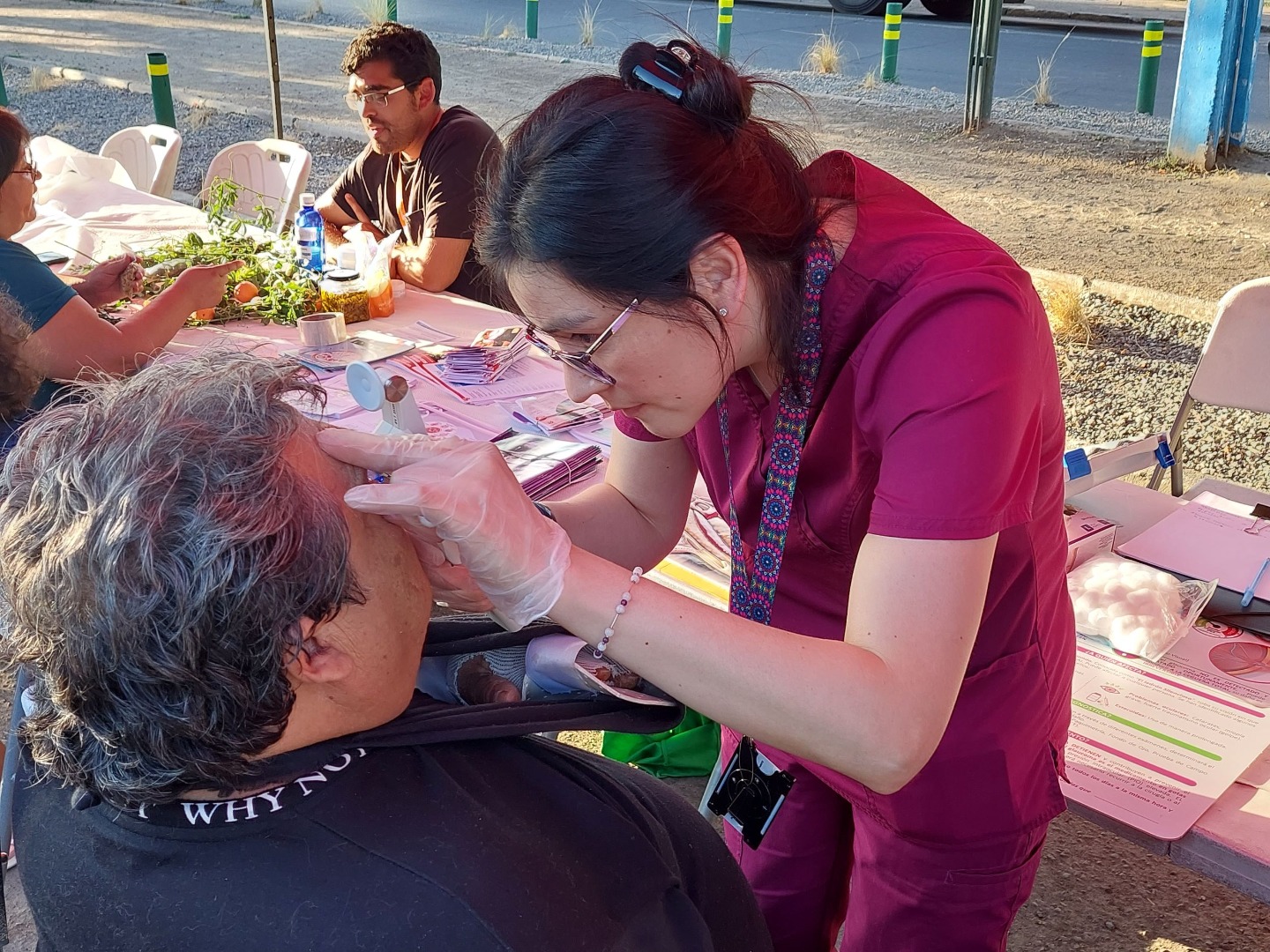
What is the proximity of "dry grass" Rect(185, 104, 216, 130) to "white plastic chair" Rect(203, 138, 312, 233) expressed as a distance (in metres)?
5.04

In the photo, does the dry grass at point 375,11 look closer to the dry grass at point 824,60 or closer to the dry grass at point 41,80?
the dry grass at point 41,80

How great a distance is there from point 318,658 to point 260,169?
4.86m

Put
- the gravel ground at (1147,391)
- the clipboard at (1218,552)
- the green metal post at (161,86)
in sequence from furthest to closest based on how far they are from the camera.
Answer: the green metal post at (161,86), the gravel ground at (1147,391), the clipboard at (1218,552)

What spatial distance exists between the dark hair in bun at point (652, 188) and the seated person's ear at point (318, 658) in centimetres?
50

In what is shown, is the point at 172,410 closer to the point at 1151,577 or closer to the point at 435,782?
the point at 435,782

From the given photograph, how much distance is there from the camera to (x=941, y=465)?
1.24 m

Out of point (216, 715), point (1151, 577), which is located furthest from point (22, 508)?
point (1151, 577)

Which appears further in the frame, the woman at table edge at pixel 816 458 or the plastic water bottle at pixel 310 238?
the plastic water bottle at pixel 310 238

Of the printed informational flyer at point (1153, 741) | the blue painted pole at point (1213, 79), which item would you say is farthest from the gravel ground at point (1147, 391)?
the printed informational flyer at point (1153, 741)

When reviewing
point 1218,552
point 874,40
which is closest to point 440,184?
point 1218,552

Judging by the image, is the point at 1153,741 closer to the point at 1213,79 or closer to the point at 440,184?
the point at 440,184

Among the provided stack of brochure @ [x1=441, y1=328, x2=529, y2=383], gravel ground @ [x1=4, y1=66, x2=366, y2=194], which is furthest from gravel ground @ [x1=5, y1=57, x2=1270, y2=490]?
gravel ground @ [x1=4, y1=66, x2=366, y2=194]

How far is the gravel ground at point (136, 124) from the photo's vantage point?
885cm

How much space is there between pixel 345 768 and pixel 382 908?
0.59 ft
